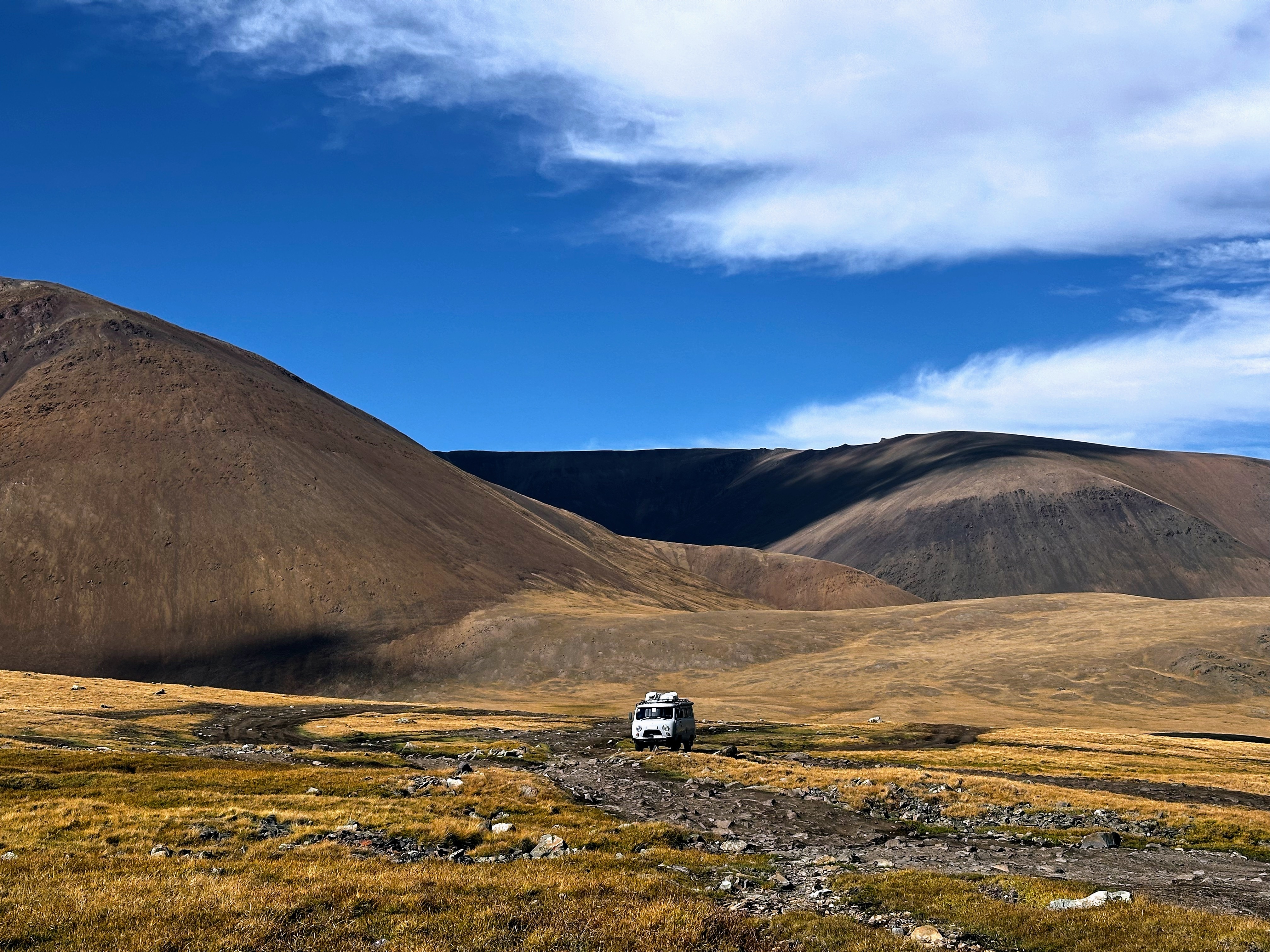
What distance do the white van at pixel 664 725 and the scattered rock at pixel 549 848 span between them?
34682 millimetres

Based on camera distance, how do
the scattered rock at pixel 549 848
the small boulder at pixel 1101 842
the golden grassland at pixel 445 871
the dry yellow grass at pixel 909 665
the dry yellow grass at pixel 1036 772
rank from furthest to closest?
1. the dry yellow grass at pixel 909 665
2. the dry yellow grass at pixel 1036 772
3. the small boulder at pixel 1101 842
4. the scattered rock at pixel 549 848
5. the golden grassland at pixel 445 871

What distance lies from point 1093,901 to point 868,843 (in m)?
12.4

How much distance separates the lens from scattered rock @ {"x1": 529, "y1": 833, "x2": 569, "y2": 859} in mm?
28672

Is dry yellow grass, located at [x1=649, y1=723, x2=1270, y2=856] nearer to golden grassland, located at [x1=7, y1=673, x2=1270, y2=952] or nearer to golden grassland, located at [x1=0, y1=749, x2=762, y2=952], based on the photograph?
golden grassland, located at [x1=7, y1=673, x2=1270, y2=952]

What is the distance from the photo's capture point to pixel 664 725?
64.8 metres

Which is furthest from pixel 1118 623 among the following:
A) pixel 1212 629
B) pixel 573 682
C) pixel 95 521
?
pixel 95 521

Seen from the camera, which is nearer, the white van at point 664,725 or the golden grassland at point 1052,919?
the golden grassland at point 1052,919

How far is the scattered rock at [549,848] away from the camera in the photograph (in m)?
28.7

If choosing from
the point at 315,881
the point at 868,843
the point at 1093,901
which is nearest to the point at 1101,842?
the point at 868,843

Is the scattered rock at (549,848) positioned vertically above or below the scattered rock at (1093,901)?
below

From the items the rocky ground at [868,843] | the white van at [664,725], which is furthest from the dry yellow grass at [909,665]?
the rocky ground at [868,843]

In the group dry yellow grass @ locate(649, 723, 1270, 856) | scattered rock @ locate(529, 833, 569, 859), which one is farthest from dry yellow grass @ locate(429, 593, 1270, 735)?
scattered rock @ locate(529, 833, 569, 859)

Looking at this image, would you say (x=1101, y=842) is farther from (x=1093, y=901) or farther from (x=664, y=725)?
(x=664, y=725)

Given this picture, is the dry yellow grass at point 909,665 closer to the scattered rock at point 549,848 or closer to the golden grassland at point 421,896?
the scattered rock at point 549,848
